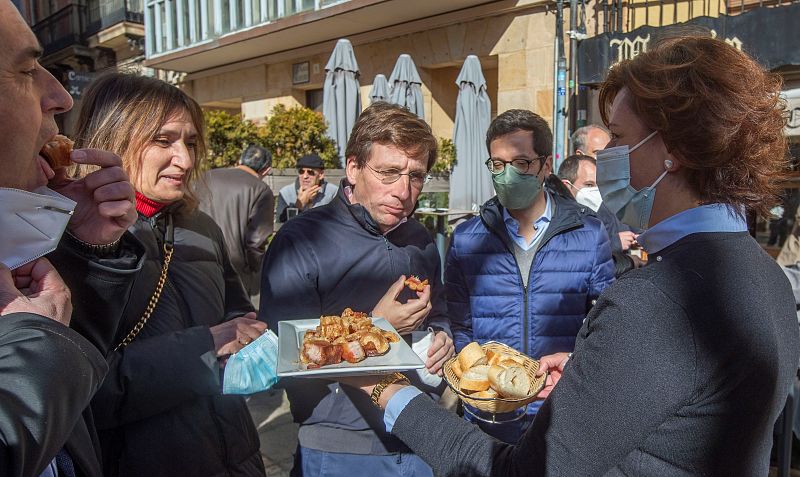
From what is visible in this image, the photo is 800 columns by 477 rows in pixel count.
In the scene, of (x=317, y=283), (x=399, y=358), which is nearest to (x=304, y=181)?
(x=317, y=283)

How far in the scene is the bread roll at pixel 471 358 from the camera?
6.57 feet

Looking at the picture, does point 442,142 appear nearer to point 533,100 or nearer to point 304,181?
point 533,100

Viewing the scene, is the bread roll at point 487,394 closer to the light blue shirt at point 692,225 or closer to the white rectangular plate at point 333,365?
the white rectangular plate at point 333,365

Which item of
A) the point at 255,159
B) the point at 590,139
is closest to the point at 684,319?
the point at 590,139

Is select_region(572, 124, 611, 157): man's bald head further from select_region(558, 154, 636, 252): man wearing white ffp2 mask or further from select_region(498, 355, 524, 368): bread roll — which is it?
select_region(498, 355, 524, 368): bread roll

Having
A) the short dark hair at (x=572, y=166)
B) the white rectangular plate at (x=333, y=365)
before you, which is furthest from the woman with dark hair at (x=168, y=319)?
the short dark hair at (x=572, y=166)

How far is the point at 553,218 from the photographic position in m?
2.82

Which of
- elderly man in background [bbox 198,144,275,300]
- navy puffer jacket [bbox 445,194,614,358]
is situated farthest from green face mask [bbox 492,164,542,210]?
elderly man in background [bbox 198,144,275,300]

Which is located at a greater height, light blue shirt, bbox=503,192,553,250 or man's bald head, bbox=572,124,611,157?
man's bald head, bbox=572,124,611,157

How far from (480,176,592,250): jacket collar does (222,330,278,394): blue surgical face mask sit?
151 centimetres

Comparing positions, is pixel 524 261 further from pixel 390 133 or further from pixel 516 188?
pixel 390 133

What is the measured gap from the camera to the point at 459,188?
7766 mm

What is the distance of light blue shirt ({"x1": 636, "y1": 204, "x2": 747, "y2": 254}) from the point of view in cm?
130

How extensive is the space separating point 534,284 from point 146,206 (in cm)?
182
